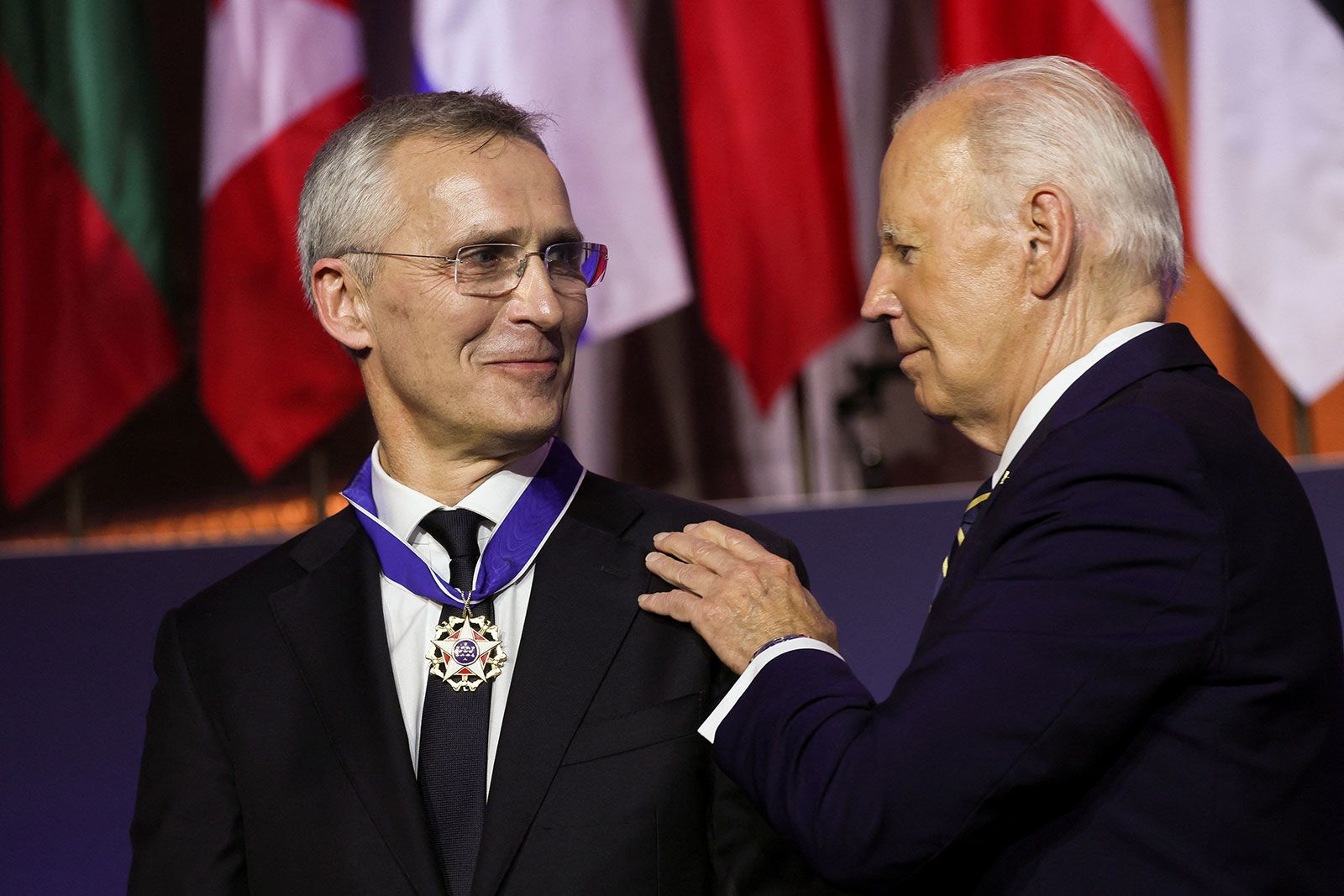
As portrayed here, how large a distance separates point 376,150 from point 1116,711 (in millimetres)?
1017

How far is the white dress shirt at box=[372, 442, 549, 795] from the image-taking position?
1486mm

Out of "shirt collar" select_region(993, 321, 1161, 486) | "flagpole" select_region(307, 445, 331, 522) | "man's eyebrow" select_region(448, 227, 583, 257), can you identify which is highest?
"man's eyebrow" select_region(448, 227, 583, 257)

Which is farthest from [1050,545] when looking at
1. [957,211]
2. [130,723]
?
[130,723]

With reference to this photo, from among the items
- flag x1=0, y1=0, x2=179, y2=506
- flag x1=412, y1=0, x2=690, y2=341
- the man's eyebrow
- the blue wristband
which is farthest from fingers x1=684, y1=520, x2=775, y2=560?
flag x1=0, y1=0, x2=179, y2=506

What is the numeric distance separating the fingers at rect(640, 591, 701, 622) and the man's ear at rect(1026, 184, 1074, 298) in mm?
506

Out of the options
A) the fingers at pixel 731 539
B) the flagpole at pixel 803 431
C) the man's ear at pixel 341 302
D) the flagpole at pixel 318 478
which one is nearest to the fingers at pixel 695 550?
the fingers at pixel 731 539

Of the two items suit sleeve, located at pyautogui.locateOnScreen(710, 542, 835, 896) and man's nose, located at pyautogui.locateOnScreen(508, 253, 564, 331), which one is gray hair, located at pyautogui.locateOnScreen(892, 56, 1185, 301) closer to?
man's nose, located at pyautogui.locateOnScreen(508, 253, 564, 331)

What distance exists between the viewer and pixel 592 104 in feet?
12.5

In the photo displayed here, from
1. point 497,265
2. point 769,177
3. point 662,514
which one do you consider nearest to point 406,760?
point 662,514

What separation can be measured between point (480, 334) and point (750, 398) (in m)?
2.80

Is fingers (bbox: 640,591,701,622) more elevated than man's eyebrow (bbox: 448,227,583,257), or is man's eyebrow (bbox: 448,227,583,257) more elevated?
man's eyebrow (bbox: 448,227,583,257)

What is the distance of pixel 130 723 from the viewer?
3010 mm

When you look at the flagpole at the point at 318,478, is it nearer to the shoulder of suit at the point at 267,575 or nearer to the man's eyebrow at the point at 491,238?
the shoulder of suit at the point at 267,575

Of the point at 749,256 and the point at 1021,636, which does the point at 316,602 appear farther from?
the point at 749,256
